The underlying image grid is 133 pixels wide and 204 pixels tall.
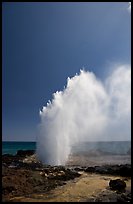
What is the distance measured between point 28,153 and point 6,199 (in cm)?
2830

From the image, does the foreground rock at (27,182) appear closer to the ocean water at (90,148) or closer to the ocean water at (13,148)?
the ocean water at (90,148)

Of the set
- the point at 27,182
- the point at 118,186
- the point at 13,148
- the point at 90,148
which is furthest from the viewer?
the point at 13,148

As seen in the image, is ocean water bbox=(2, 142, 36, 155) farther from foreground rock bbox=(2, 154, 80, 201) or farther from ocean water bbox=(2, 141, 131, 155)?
foreground rock bbox=(2, 154, 80, 201)

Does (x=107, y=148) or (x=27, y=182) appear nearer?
(x=27, y=182)

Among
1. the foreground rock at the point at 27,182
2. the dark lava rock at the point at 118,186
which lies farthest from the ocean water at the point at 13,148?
the dark lava rock at the point at 118,186

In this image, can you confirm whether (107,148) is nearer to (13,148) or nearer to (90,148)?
(90,148)

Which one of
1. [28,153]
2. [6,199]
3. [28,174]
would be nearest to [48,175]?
[28,174]

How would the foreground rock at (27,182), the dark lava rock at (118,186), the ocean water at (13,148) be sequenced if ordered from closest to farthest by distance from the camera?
the foreground rock at (27,182) → the dark lava rock at (118,186) → the ocean water at (13,148)

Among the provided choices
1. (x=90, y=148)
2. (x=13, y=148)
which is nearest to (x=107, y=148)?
(x=90, y=148)

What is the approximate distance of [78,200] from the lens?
1230 centimetres

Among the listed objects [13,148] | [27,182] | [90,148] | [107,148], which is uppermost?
[27,182]

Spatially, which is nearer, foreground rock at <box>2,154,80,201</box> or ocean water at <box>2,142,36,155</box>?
foreground rock at <box>2,154,80,201</box>

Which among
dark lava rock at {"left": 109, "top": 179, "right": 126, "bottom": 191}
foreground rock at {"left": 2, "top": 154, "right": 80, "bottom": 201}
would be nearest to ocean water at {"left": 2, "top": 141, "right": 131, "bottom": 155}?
foreground rock at {"left": 2, "top": 154, "right": 80, "bottom": 201}

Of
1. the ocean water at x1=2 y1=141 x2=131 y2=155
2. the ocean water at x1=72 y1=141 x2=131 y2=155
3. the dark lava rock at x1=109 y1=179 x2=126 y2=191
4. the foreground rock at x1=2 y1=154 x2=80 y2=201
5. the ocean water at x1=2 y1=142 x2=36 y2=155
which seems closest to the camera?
the foreground rock at x1=2 y1=154 x2=80 y2=201
